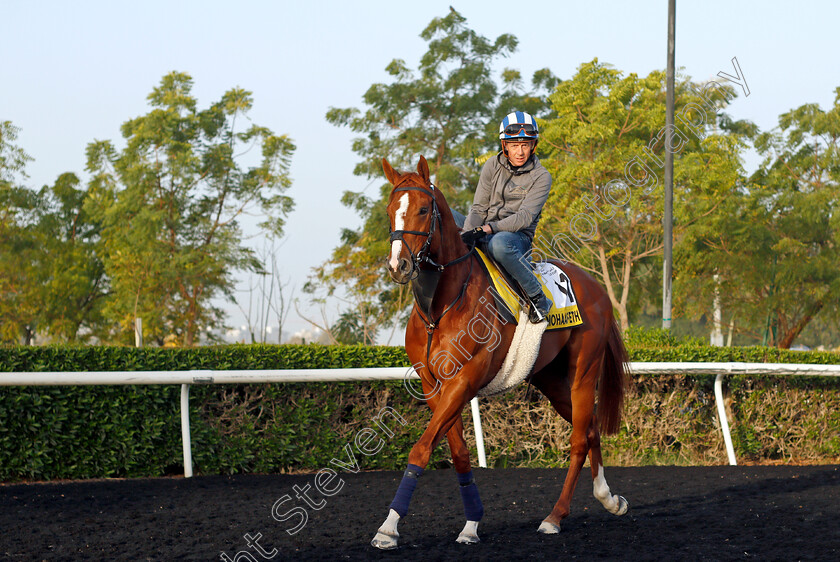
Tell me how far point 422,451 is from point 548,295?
156 centimetres

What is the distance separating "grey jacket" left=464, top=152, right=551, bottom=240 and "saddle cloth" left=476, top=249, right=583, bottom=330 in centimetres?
29

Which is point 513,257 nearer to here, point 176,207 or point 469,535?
point 469,535

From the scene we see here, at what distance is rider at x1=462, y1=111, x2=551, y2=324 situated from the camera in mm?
5129

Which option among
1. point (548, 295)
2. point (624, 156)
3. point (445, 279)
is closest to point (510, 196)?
point (548, 295)

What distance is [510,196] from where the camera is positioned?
539cm

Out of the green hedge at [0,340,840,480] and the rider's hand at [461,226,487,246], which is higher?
the rider's hand at [461,226,487,246]

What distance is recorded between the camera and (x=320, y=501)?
241 inches

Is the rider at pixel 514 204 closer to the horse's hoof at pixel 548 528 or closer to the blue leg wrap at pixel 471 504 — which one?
the blue leg wrap at pixel 471 504

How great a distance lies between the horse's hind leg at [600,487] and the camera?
18.6 ft

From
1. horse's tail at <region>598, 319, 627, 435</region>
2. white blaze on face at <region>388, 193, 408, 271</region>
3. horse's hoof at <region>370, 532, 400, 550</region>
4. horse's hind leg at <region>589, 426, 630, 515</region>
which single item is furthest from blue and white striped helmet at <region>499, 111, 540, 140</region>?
horse's hoof at <region>370, 532, 400, 550</region>

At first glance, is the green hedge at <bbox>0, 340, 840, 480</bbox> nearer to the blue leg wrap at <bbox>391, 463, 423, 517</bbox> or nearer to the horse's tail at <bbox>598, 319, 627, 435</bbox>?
the horse's tail at <bbox>598, 319, 627, 435</bbox>

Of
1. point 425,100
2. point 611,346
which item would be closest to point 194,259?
point 425,100

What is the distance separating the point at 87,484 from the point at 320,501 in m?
2.01

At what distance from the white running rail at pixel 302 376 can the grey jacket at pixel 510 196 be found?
2.50 metres
